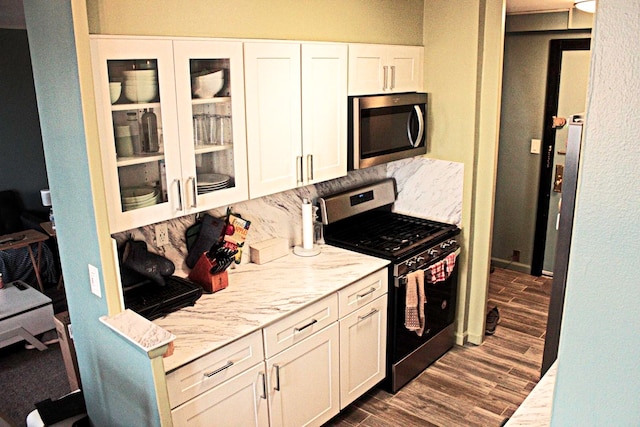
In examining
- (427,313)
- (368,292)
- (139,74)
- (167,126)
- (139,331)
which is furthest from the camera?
(427,313)

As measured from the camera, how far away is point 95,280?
2213mm

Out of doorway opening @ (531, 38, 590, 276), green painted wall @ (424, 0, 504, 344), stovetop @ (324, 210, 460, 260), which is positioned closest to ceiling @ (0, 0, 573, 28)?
doorway opening @ (531, 38, 590, 276)

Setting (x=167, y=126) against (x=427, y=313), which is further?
(x=427, y=313)

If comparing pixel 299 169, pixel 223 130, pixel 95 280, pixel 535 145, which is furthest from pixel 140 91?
pixel 535 145

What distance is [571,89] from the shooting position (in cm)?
467

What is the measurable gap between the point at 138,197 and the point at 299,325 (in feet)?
3.22

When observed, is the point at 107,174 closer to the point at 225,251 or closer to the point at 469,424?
the point at 225,251

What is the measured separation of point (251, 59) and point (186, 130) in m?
0.49

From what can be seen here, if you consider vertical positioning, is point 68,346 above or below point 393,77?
below

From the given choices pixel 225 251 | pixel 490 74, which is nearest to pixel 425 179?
pixel 490 74

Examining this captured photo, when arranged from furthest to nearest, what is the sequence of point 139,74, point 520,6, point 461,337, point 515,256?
point 515,256, point 520,6, point 461,337, point 139,74

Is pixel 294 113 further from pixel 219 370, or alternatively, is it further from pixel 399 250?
pixel 219 370

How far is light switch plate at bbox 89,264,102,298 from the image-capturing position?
2.19m

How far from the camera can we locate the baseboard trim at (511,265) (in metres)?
5.25
